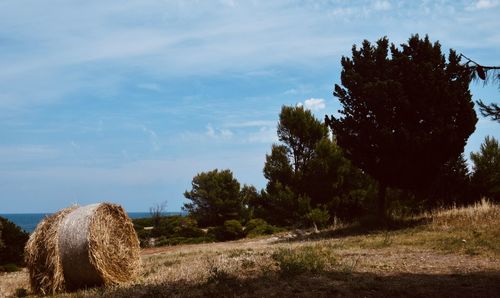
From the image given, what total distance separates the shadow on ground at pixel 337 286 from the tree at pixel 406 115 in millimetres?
10834

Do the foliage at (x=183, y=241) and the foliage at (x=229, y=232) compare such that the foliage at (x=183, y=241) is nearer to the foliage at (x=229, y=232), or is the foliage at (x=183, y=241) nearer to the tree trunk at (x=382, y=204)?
the foliage at (x=229, y=232)

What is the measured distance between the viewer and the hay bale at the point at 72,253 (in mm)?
9602

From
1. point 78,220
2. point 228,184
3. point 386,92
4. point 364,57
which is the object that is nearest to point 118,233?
point 78,220

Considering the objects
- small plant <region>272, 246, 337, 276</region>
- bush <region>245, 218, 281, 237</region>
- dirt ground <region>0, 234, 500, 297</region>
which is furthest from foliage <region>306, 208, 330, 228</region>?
small plant <region>272, 246, 337, 276</region>

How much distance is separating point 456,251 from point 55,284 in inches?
355

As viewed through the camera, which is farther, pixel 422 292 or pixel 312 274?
pixel 312 274

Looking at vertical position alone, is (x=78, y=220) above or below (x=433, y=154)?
below

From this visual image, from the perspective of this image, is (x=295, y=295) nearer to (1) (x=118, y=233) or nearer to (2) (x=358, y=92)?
(1) (x=118, y=233)

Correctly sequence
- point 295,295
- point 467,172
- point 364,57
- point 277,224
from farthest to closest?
1. point 277,224
2. point 467,172
3. point 364,57
4. point 295,295

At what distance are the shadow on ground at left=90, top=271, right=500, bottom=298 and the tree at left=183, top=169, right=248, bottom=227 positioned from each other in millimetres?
30432

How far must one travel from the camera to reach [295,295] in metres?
6.94

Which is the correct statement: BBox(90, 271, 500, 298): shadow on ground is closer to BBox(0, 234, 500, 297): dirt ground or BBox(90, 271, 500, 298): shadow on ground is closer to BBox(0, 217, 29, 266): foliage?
BBox(0, 234, 500, 297): dirt ground

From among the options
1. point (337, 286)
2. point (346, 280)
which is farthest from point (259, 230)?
point (337, 286)

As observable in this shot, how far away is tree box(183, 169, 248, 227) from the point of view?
38844 millimetres
